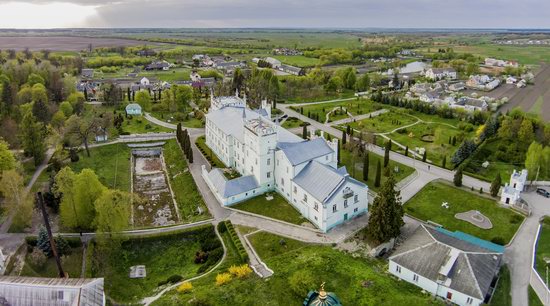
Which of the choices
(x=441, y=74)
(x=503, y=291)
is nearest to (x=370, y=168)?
(x=503, y=291)

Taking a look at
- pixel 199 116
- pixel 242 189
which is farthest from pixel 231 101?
pixel 242 189

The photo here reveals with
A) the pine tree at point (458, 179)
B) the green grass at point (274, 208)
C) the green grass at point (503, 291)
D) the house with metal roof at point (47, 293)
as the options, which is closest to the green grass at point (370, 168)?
the pine tree at point (458, 179)

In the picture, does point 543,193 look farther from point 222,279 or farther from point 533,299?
point 222,279

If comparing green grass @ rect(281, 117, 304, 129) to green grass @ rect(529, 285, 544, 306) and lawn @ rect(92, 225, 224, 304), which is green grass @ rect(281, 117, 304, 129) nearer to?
lawn @ rect(92, 225, 224, 304)

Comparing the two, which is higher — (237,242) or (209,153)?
(209,153)

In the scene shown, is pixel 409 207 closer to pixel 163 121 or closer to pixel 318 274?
pixel 318 274

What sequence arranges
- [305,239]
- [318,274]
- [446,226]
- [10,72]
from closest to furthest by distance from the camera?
[318,274]
[305,239]
[446,226]
[10,72]

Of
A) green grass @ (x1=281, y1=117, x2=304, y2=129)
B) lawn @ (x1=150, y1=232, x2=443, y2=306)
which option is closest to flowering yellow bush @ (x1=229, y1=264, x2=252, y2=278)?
lawn @ (x1=150, y1=232, x2=443, y2=306)
